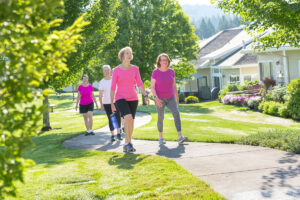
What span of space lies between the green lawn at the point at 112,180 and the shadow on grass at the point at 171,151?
0.39 metres

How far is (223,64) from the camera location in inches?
1480

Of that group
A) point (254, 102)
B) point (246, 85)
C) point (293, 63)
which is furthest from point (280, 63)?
point (246, 85)

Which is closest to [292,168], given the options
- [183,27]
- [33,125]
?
[33,125]

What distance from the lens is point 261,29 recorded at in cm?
1029

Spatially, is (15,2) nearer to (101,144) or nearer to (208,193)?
(208,193)

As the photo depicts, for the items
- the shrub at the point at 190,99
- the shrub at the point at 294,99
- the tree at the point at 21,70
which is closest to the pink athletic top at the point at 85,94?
the tree at the point at 21,70

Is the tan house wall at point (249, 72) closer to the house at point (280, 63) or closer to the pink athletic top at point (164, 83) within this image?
the house at point (280, 63)

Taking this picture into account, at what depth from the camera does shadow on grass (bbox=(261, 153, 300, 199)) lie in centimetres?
447

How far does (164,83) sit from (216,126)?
18.8 ft

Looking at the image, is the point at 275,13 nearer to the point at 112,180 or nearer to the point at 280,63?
the point at 112,180

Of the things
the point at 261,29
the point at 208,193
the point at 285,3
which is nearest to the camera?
the point at 208,193

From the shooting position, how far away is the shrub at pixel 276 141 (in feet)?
23.4

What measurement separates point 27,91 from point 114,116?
7.11 metres

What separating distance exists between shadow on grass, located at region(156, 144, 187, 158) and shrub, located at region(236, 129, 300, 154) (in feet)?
4.61
